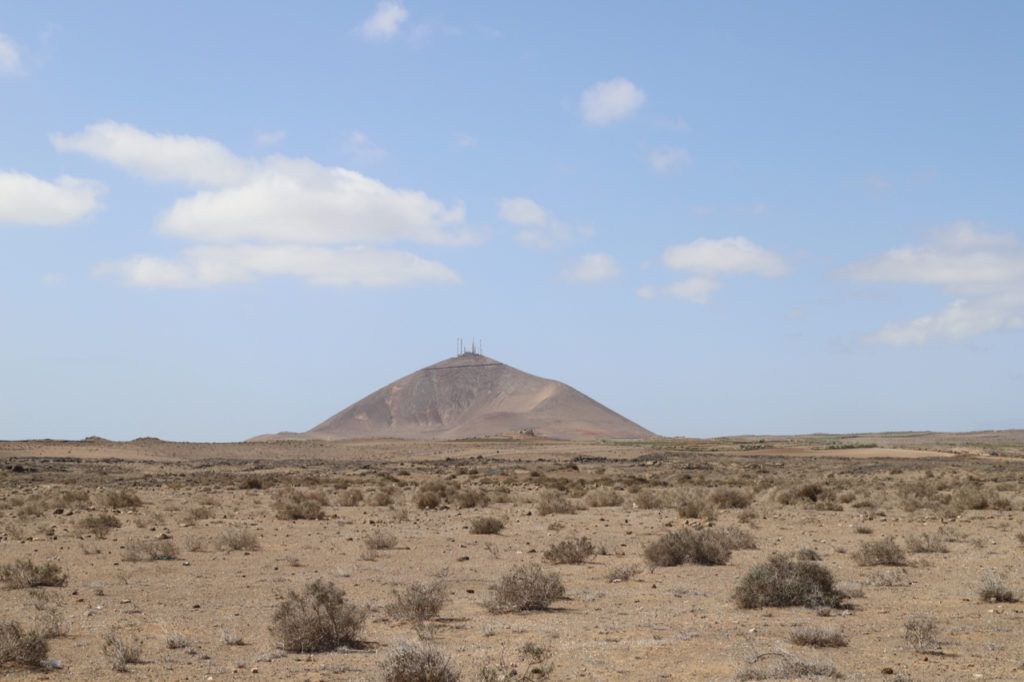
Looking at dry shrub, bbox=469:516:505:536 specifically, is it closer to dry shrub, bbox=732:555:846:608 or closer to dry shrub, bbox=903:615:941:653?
dry shrub, bbox=732:555:846:608

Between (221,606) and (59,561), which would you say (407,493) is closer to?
(59,561)

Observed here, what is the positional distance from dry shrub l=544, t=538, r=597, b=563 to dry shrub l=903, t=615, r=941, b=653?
26.7 ft

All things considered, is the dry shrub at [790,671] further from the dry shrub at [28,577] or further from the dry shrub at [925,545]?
the dry shrub at [28,577]

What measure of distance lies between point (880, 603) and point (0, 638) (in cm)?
1183

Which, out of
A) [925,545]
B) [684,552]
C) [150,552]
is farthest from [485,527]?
[925,545]

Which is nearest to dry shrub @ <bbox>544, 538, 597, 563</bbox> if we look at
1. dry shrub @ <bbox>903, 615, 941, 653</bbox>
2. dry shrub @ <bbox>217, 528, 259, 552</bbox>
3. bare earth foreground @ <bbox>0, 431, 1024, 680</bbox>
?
bare earth foreground @ <bbox>0, 431, 1024, 680</bbox>

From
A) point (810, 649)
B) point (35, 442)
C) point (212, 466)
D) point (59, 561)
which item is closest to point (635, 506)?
point (59, 561)

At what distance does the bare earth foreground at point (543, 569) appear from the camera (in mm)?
9766

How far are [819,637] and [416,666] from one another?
4981 mm

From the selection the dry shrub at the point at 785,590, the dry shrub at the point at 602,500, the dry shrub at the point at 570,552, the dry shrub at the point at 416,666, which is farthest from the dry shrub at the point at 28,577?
the dry shrub at the point at 602,500

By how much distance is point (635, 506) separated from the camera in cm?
3120

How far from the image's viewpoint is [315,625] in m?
10.6

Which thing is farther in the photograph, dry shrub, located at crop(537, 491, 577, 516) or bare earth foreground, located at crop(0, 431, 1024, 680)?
dry shrub, located at crop(537, 491, 577, 516)

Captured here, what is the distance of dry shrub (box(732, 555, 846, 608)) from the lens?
12938mm
